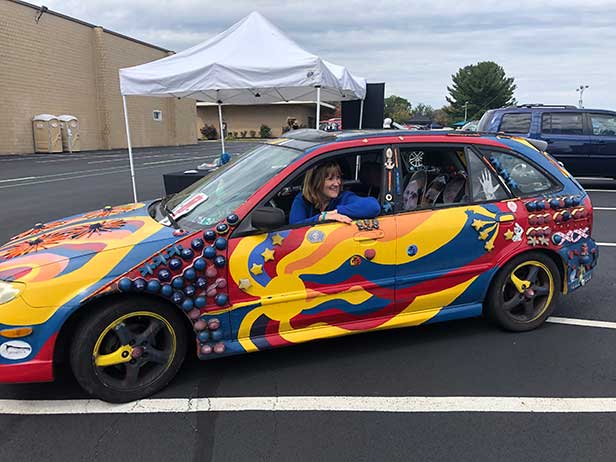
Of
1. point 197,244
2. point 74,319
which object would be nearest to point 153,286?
point 197,244

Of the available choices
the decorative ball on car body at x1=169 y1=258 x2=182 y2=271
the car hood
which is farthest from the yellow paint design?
the decorative ball on car body at x1=169 y1=258 x2=182 y2=271

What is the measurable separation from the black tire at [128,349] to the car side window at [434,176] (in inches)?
73.9

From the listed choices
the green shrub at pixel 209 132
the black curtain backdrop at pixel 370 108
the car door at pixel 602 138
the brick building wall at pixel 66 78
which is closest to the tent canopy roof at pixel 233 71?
the black curtain backdrop at pixel 370 108

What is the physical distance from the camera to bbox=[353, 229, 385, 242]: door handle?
3408 millimetres

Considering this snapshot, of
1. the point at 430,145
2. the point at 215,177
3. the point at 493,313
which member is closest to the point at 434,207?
the point at 430,145

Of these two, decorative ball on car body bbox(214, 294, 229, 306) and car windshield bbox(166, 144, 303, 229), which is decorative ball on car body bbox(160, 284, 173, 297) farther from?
car windshield bbox(166, 144, 303, 229)

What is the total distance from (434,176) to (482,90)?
3401 inches

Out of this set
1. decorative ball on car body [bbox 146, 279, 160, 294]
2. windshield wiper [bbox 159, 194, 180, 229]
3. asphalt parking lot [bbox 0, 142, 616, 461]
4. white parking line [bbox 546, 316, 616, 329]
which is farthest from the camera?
white parking line [bbox 546, 316, 616, 329]

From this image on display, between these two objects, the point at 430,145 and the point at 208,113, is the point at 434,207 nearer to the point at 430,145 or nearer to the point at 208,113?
the point at 430,145

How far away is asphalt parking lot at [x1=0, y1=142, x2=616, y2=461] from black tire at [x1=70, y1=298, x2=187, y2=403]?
122mm

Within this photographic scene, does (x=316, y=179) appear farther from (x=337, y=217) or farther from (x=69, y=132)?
(x=69, y=132)

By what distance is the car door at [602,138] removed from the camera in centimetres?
1145

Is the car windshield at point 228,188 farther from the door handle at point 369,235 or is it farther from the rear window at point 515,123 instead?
the rear window at point 515,123

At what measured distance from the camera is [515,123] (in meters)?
11.6
